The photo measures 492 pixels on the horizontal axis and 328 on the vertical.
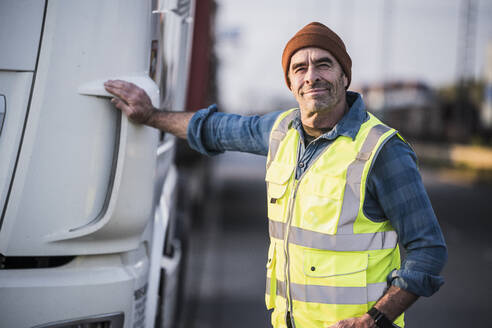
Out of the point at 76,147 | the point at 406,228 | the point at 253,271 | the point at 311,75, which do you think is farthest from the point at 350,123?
the point at 253,271

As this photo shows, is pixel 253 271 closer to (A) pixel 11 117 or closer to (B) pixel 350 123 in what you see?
(B) pixel 350 123

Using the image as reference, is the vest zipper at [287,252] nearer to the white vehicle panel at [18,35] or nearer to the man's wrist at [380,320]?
the man's wrist at [380,320]

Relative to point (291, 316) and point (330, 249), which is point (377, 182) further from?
point (291, 316)

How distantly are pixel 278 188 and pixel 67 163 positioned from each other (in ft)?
2.76

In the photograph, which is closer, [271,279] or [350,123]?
[350,123]

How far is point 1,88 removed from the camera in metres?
2.07

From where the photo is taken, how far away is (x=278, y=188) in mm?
2213

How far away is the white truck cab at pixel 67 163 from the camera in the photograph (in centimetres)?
205

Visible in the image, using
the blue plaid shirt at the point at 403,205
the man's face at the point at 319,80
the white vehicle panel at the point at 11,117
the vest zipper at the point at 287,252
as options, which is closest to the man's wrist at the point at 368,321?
the blue plaid shirt at the point at 403,205

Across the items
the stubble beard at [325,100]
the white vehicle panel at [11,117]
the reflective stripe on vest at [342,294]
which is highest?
Result: the stubble beard at [325,100]

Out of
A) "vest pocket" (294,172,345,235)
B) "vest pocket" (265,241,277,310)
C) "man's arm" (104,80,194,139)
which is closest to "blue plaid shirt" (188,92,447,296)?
Result: "vest pocket" (294,172,345,235)

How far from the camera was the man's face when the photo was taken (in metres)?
2.14

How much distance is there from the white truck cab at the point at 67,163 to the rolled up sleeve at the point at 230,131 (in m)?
0.39

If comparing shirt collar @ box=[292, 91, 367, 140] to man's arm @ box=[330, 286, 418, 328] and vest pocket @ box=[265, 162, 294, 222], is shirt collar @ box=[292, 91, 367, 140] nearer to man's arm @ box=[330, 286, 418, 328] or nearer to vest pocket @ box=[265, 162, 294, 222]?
vest pocket @ box=[265, 162, 294, 222]
